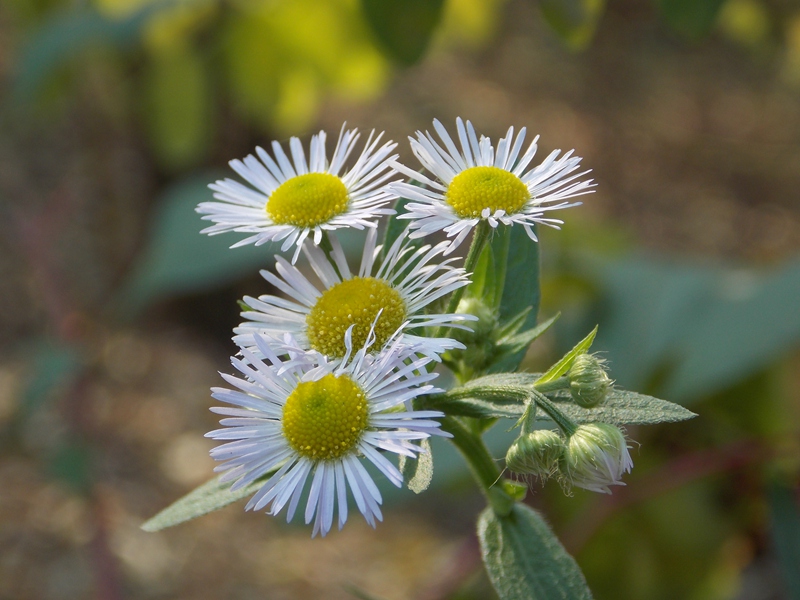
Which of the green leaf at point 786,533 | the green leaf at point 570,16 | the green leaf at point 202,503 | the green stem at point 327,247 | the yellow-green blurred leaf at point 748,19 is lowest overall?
the green leaf at point 786,533

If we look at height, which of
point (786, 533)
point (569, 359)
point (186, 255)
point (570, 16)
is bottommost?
point (786, 533)

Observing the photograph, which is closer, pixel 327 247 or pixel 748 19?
pixel 327 247

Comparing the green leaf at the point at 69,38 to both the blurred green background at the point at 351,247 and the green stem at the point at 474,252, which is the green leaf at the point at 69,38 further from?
the green stem at the point at 474,252

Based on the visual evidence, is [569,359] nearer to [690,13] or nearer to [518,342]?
[518,342]

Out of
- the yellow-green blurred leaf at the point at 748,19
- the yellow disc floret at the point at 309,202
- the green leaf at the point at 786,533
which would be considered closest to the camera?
the yellow disc floret at the point at 309,202

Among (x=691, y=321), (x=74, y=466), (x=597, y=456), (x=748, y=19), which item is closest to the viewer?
(x=597, y=456)

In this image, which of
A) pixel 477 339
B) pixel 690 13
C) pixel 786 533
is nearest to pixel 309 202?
pixel 477 339

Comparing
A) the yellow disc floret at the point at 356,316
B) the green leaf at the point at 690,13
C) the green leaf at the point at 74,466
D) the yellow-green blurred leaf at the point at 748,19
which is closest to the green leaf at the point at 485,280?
the yellow disc floret at the point at 356,316
